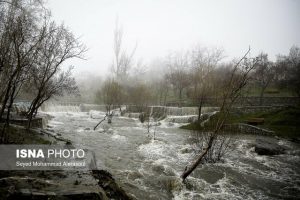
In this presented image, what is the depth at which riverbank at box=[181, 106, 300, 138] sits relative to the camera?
22.9 metres

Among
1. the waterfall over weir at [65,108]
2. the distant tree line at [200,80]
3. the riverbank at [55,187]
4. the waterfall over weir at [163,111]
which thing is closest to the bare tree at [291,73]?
the distant tree line at [200,80]

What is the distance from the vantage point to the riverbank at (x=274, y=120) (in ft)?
75.1

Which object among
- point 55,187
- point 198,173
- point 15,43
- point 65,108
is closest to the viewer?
point 55,187

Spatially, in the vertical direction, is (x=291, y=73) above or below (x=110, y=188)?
above

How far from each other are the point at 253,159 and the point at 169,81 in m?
40.4

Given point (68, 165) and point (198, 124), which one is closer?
point (68, 165)

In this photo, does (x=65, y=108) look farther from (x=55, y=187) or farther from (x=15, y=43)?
(x=55, y=187)

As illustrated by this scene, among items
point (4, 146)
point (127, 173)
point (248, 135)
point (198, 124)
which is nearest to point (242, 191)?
point (127, 173)

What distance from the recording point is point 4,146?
9.02 metres

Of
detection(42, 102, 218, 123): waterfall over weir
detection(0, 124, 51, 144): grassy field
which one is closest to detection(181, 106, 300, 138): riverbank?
detection(42, 102, 218, 123): waterfall over weir

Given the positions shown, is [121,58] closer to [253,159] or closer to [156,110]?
[156,110]

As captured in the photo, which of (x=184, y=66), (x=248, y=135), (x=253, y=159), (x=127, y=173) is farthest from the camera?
(x=184, y=66)

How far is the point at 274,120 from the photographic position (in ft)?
85.7

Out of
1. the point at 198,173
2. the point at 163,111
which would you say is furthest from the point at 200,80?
the point at 198,173
